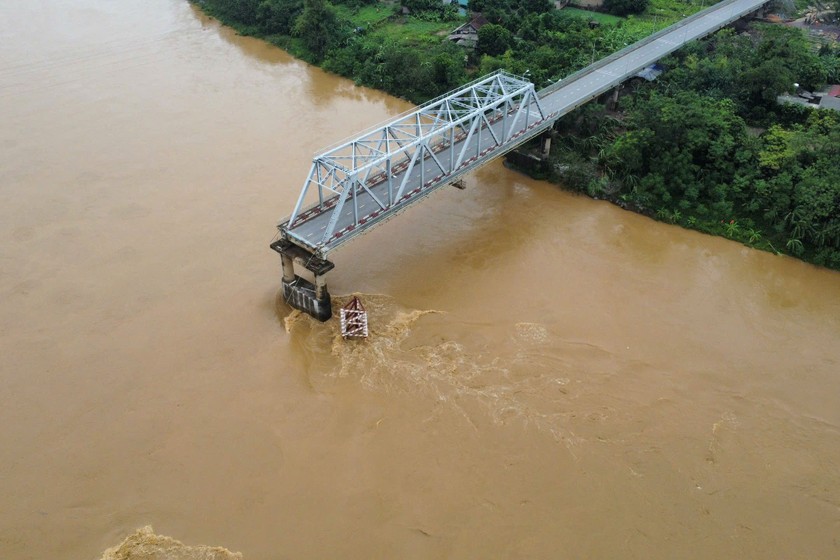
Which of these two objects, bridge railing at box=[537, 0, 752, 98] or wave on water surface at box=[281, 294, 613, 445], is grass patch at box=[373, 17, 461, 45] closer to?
bridge railing at box=[537, 0, 752, 98]

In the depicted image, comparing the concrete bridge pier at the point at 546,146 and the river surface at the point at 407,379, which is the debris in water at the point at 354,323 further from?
the concrete bridge pier at the point at 546,146

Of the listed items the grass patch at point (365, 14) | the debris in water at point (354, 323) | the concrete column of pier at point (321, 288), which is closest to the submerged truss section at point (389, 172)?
the concrete column of pier at point (321, 288)

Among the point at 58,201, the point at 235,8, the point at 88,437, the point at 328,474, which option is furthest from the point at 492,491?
the point at 235,8

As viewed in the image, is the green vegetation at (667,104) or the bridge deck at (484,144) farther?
the green vegetation at (667,104)

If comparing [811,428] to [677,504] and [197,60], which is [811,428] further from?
[197,60]

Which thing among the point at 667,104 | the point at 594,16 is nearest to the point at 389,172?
the point at 667,104

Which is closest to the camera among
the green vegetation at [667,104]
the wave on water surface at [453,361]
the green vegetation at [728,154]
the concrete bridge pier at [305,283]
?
the wave on water surface at [453,361]

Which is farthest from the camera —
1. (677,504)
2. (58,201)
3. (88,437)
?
(58,201)
